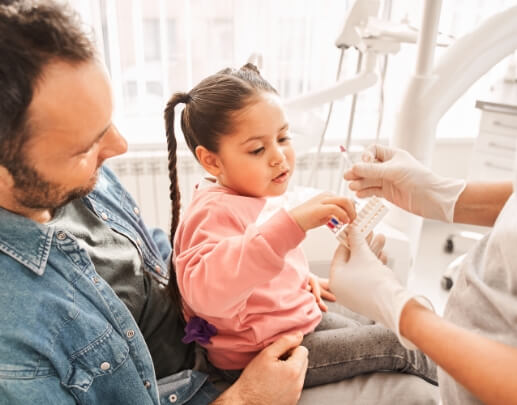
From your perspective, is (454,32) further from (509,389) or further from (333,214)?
(509,389)

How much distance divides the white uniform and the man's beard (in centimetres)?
71

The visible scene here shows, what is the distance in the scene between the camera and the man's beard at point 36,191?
2.36ft

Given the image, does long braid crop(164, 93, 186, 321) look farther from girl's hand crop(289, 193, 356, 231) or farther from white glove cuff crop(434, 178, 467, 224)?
white glove cuff crop(434, 178, 467, 224)

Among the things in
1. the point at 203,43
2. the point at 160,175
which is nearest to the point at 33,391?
the point at 160,175

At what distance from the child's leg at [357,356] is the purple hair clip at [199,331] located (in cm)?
23

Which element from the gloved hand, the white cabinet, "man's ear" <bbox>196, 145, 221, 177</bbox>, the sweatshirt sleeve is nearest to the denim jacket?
the sweatshirt sleeve

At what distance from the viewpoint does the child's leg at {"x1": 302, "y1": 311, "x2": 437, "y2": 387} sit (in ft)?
3.56

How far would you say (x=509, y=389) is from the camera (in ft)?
2.00

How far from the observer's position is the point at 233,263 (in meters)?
0.88

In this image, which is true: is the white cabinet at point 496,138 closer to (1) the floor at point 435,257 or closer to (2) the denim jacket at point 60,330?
(1) the floor at point 435,257

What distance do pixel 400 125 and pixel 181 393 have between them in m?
1.02

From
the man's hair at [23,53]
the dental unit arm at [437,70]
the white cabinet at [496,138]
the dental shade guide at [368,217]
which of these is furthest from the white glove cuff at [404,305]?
the white cabinet at [496,138]

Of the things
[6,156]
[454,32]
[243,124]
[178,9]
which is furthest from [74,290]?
[454,32]

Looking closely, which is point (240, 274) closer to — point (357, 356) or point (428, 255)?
point (357, 356)
